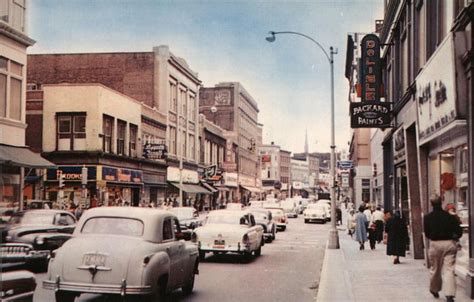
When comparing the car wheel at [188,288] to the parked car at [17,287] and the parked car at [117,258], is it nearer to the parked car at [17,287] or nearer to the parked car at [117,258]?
the parked car at [117,258]

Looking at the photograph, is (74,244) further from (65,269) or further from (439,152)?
(439,152)

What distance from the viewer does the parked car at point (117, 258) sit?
1013cm

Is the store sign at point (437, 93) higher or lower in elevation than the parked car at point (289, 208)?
higher

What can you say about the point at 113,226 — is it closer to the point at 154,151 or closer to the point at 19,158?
the point at 19,158

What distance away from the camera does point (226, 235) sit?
64.8 feet

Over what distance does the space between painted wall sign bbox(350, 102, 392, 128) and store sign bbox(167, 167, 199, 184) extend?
35.9 m

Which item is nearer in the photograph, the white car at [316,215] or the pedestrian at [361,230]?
the pedestrian at [361,230]

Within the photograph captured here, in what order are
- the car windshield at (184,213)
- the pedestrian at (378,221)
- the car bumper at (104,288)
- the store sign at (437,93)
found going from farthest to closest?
the car windshield at (184,213) → the pedestrian at (378,221) → the store sign at (437,93) → the car bumper at (104,288)

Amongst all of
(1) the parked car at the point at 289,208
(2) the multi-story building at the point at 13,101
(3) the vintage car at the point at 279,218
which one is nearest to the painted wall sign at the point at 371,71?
(3) the vintage car at the point at 279,218

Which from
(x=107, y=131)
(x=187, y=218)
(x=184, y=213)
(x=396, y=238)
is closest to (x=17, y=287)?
(x=396, y=238)

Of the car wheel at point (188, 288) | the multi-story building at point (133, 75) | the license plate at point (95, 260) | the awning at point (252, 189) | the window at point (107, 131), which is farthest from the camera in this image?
the awning at point (252, 189)

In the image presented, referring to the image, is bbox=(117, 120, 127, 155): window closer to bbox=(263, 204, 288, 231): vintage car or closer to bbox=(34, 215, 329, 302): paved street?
bbox=(263, 204, 288, 231): vintage car

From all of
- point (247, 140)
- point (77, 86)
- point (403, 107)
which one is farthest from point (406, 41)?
point (247, 140)

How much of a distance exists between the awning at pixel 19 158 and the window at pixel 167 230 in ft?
62.5
